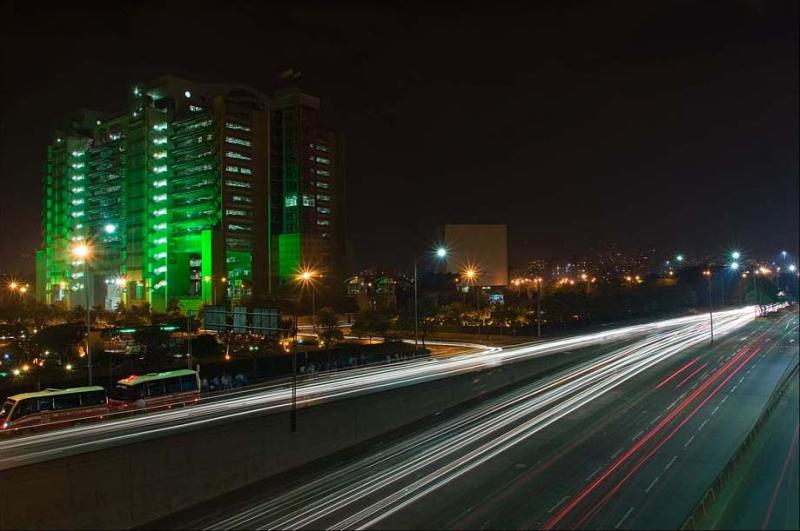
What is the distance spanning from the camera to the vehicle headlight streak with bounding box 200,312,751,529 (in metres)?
12.9

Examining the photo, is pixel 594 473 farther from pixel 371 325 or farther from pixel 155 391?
pixel 371 325

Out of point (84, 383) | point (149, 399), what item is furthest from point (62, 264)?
point (149, 399)

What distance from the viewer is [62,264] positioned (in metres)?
115

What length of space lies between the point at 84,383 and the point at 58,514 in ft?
61.2

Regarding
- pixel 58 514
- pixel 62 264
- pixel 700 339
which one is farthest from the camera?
pixel 62 264

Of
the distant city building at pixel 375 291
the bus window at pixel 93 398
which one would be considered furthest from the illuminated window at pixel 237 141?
the bus window at pixel 93 398

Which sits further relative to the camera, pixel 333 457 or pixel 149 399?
pixel 149 399

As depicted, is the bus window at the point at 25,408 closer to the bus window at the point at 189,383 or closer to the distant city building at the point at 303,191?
the bus window at the point at 189,383

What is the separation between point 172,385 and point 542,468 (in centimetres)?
1568

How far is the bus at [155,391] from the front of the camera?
21.9m

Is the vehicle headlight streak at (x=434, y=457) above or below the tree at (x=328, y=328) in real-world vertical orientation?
below

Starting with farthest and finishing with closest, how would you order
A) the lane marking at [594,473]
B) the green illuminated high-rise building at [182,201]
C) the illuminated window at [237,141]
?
1. the illuminated window at [237,141]
2. the green illuminated high-rise building at [182,201]
3. the lane marking at [594,473]

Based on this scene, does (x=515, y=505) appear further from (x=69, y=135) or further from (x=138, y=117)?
(x=69, y=135)

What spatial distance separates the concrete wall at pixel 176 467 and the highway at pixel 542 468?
579 millimetres
